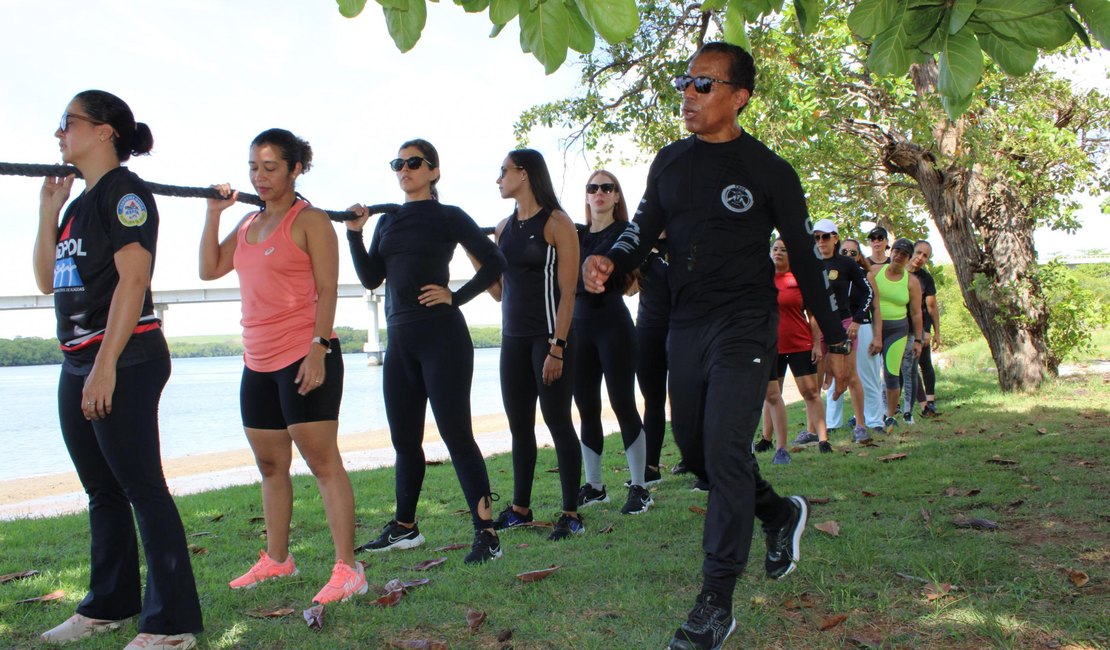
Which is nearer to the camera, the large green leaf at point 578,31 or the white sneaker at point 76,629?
the large green leaf at point 578,31

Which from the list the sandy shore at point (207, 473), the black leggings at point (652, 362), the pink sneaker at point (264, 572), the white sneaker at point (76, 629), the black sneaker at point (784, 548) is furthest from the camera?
the sandy shore at point (207, 473)

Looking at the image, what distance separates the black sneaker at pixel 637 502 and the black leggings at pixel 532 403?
505 millimetres

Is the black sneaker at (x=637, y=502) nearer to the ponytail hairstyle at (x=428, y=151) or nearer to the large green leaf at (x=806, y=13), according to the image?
A: the ponytail hairstyle at (x=428, y=151)

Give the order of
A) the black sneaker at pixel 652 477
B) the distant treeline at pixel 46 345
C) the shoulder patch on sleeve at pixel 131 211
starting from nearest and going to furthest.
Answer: the shoulder patch on sleeve at pixel 131 211, the black sneaker at pixel 652 477, the distant treeline at pixel 46 345

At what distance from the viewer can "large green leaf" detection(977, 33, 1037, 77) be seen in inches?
136

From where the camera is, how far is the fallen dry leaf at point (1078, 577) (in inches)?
151

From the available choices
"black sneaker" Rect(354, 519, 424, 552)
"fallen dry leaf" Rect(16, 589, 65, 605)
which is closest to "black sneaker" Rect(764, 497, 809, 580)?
"black sneaker" Rect(354, 519, 424, 552)

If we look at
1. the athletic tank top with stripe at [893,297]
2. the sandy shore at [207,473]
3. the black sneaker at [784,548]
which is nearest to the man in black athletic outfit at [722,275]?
the black sneaker at [784,548]

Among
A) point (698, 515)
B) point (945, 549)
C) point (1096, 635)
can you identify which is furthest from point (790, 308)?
point (1096, 635)

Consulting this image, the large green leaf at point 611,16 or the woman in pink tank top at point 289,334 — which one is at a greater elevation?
the large green leaf at point 611,16

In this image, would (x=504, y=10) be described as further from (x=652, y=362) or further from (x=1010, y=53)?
(x=652, y=362)

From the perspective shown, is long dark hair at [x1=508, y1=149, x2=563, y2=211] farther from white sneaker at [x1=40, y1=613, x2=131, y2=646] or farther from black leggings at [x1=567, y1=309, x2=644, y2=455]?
white sneaker at [x1=40, y1=613, x2=131, y2=646]

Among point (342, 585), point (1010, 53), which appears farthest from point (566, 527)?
point (1010, 53)

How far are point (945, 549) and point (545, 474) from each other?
4.37 metres
